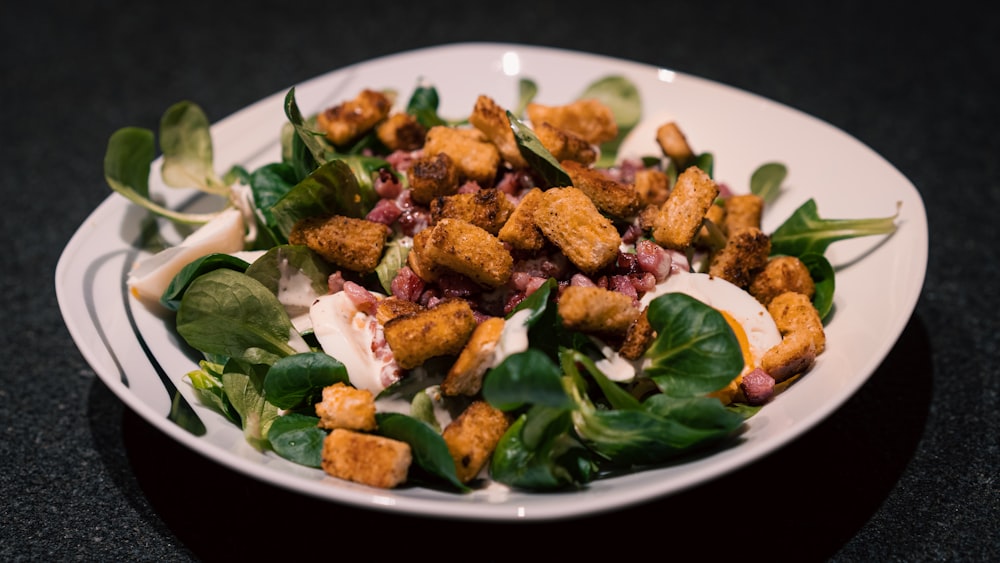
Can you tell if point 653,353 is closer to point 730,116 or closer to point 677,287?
point 677,287

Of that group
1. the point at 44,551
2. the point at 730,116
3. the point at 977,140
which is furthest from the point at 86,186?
the point at 977,140

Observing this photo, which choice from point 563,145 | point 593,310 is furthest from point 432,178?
point 593,310

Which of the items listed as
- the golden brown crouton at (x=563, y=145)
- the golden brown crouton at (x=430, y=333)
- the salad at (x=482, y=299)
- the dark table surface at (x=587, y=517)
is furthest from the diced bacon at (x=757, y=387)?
the golden brown crouton at (x=563, y=145)

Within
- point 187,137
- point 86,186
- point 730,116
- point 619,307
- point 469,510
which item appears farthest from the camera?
point 86,186

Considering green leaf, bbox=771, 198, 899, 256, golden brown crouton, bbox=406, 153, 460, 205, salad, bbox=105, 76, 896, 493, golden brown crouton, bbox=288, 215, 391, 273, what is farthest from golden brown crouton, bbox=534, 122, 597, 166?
green leaf, bbox=771, 198, 899, 256

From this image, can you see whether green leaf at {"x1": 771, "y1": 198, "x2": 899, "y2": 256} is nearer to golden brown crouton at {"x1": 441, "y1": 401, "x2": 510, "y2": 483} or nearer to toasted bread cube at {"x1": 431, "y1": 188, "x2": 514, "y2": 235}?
toasted bread cube at {"x1": 431, "y1": 188, "x2": 514, "y2": 235}
